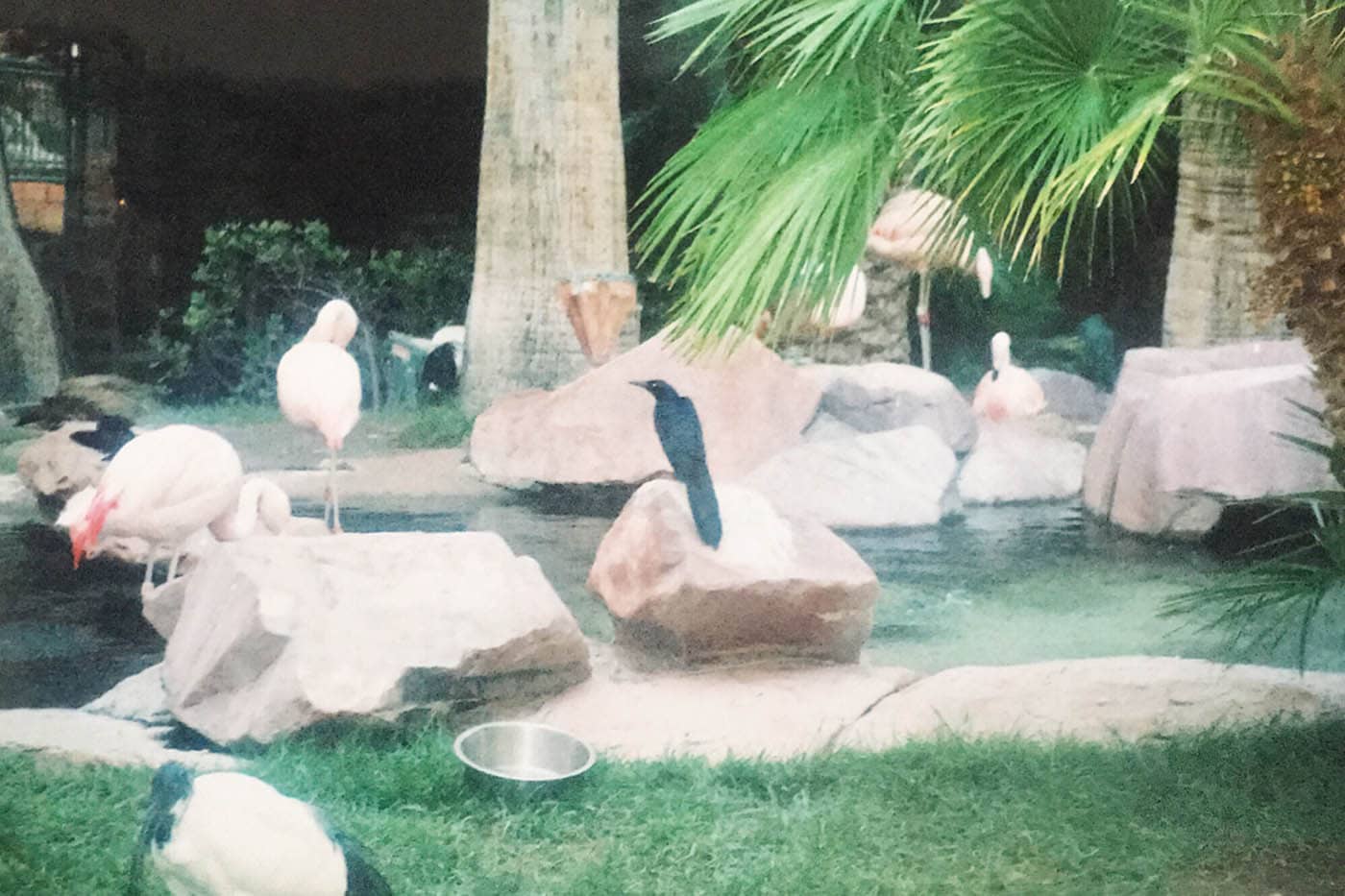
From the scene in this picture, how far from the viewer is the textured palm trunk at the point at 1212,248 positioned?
11.5 feet

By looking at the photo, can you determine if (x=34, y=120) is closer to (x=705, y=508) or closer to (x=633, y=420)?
(x=633, y=420)

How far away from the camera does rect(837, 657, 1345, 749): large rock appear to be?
3410 millimetres

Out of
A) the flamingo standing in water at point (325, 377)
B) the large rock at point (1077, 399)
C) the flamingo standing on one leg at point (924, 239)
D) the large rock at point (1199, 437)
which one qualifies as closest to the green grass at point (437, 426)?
the flamingo standing in water at point (325, 377)

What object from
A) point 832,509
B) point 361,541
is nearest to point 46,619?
point 361,541

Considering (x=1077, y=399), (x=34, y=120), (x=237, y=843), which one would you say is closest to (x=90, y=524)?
(x=34, y=120)

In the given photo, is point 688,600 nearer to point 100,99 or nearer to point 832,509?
point 832,509

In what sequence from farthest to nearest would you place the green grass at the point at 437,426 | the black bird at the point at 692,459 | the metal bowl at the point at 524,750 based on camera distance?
the black bird at the point at 692,459
the green grass at the point at 437,426
the metal bowl at the point at 524,750

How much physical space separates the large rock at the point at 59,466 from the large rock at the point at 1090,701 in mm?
1881

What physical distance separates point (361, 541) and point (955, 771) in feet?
4.93

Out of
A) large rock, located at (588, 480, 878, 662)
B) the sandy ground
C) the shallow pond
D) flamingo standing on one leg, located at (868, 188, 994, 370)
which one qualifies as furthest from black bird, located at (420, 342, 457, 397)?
flamingo standing on one leg, located at (868, 188, 994, 370)

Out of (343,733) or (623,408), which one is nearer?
(343,733)

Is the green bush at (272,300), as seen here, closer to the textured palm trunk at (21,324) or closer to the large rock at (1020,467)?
the textured palm trunk at (21,324)

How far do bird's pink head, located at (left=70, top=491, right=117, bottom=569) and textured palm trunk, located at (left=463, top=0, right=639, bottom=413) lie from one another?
850 mm

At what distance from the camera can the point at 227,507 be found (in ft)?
10.5
